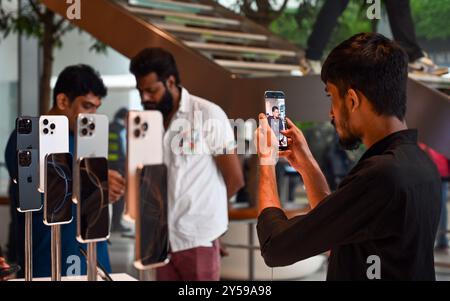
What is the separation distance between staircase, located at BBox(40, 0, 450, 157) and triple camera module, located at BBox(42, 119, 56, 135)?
5.82 feet

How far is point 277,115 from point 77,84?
1.11 metres

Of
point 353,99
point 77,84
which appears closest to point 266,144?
point 353,99

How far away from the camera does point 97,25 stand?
4.25 metres

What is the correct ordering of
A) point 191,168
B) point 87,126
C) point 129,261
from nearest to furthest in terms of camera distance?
point 87,126
point 191,168
point 129,261

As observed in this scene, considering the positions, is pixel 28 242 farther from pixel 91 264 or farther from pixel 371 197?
pixel 371 197

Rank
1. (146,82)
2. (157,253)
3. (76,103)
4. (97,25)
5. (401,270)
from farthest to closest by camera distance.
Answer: (97,25), (146,82), (76,103), (401,270), (157,253)

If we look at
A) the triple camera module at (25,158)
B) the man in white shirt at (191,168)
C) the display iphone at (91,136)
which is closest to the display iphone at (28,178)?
the triple camera module at (25,158)

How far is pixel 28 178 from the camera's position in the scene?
2.26m

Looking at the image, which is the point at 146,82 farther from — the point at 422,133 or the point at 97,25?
the point at 422,133

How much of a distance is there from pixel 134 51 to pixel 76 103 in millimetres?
1262

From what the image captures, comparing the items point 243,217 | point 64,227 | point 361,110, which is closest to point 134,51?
point 64,227

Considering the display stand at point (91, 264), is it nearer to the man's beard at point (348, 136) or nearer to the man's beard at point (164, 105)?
the man's beard at point (348, 136)

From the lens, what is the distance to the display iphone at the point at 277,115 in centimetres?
218

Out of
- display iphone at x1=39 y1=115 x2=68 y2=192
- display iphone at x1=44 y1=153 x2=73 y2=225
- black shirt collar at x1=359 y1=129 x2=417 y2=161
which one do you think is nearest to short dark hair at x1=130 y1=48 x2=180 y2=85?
display iphone at x1=39 y1=115 x2=68 y2=192
